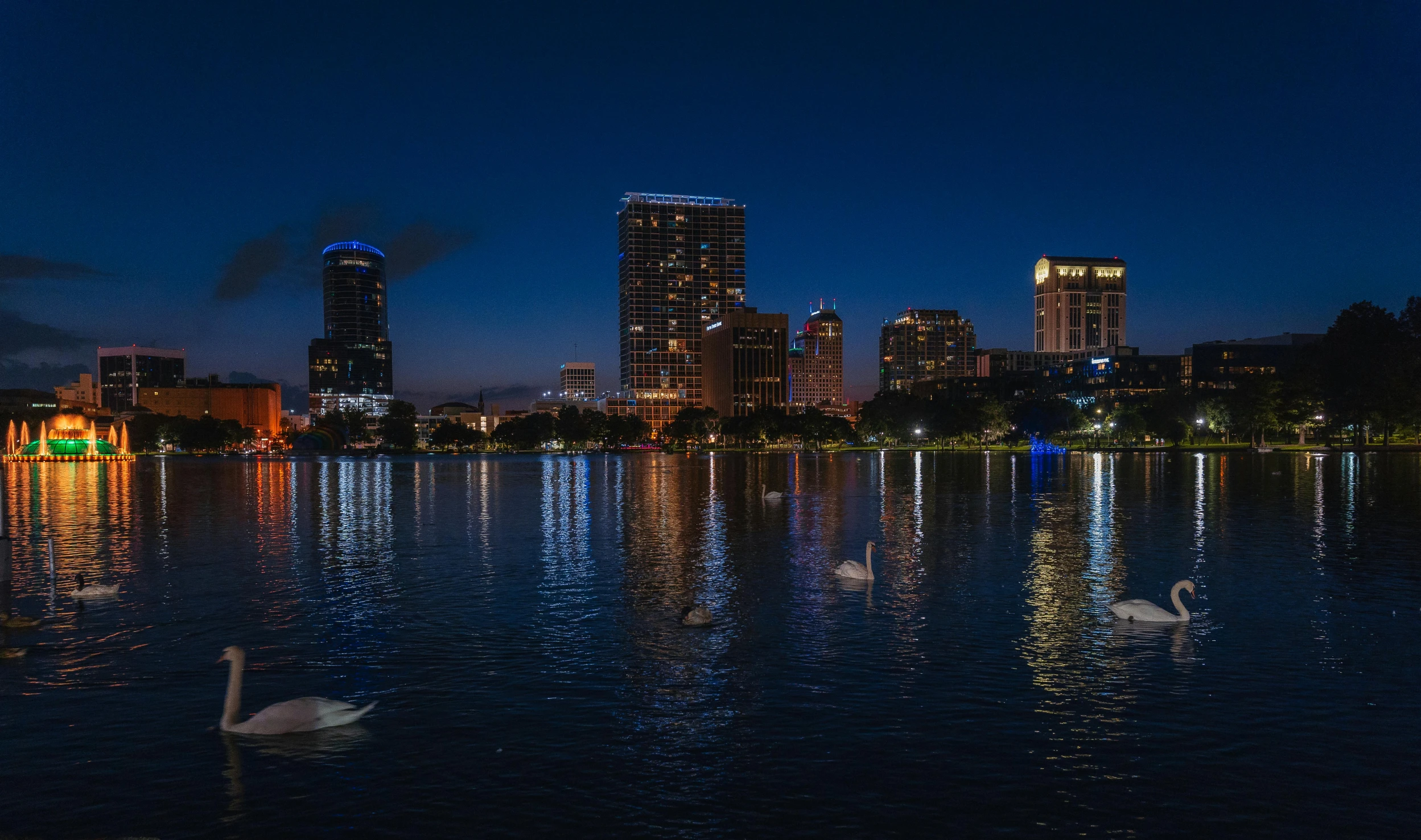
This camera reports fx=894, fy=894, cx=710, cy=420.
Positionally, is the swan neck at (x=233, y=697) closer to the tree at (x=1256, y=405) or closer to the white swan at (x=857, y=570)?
the white swan at (x=857, y=570)

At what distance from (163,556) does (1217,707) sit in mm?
38058

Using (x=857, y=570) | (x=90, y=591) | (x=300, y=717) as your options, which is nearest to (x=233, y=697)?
(x=300, y=717)

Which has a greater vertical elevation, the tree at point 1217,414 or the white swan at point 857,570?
the tree at point 1217,414

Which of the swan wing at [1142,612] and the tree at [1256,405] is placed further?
the tree at [1256,405]

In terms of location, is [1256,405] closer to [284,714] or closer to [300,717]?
[300,717]

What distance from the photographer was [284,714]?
630 inches

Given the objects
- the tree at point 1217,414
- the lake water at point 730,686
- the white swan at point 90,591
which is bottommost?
the lake water at point 730,686

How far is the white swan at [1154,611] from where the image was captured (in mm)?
23328

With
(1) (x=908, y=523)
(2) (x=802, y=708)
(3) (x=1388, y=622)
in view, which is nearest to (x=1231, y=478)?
(1) (x=908, y=523)

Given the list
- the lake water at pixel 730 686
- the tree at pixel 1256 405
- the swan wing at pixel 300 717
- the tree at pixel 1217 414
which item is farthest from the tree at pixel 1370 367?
the swan wing at pixel 300 717

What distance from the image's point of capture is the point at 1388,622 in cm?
2334

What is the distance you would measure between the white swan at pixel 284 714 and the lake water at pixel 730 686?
24 cm

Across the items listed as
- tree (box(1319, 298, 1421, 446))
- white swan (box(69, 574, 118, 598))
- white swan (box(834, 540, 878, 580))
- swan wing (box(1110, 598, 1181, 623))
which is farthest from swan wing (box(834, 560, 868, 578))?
tree (box(1319, 298, 1421, 446))

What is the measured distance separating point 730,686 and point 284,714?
8.42m
